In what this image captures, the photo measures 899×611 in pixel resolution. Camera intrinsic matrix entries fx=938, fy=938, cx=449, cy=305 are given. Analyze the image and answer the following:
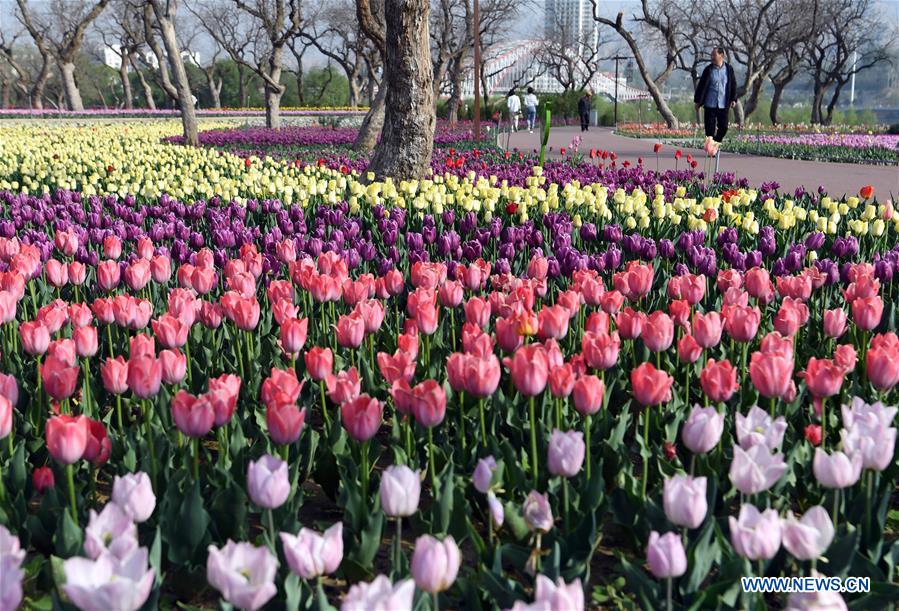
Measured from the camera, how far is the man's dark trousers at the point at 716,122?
→ 1267cm

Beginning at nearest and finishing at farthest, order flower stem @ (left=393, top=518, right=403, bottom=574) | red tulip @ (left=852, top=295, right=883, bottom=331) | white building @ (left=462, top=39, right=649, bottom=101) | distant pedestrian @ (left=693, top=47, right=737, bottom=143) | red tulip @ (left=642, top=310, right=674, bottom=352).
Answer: flower stem @ (left=393, top=518, right=403, bottom=574), red tulip @ (left=642, top=310, right=674, bottom=352), red tulip @ (left=852, top=295, right=883, bottom=331), distant pedestrian @ (left=693, top=47, right=737, bottom=143), white building @ (left=462, top=39, right=649, bottom=101)

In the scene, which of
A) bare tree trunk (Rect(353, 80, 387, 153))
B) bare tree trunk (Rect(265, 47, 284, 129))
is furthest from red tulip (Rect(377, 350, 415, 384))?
bare tree trunk (Rect(265, 47, 284, 129))

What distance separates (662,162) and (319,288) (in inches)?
638

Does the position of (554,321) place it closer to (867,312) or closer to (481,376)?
(481,376)

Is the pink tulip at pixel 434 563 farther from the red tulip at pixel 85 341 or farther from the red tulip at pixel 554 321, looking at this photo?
the red tulip at pixel 85 341

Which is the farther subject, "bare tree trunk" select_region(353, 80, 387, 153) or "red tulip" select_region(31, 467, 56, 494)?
"bare tree trunk" select_region(353, 80, 387, 153)

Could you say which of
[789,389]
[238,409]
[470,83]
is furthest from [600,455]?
[470,83]

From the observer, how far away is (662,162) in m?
18.8

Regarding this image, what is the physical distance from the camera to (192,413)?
7.38ft

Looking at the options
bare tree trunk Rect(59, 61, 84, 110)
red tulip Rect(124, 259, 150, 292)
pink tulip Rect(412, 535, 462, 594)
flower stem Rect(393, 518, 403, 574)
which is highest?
bare tree trunk Rect(59, 61, 84, 110)

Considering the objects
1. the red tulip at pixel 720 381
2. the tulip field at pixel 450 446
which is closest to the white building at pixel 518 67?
the tulip field at pixel 450 446

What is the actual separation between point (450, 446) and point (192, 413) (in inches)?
31.5

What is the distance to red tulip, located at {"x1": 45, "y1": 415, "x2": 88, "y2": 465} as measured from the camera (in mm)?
2082

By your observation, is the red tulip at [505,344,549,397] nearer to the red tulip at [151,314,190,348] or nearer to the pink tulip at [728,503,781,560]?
the pink tulip at [728,503,781,560]
